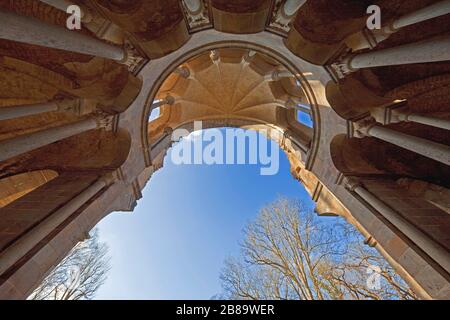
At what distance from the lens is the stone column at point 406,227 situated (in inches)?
162

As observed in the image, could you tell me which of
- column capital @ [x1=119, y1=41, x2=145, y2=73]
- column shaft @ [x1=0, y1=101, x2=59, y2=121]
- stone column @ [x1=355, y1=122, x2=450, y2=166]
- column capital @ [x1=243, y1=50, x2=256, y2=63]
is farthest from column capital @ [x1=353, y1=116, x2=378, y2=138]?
column shaft @ [x1=0, y1=101, x2=59, y2=121]

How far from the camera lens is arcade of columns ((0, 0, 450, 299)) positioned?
14.2 feet

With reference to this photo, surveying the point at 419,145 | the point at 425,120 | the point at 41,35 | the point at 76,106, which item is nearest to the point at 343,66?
the point at 425,120

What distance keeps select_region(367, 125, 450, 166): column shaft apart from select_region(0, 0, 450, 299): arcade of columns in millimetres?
22

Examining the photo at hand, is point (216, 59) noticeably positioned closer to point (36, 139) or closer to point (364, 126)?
point (364, 126)

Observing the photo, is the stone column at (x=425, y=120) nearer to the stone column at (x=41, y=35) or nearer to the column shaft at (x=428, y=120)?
the column shaft at (x=428, y=120)

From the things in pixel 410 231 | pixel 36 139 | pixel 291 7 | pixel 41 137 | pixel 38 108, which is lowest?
pixel 410 231

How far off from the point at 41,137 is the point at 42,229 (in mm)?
1819

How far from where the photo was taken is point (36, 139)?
4.51 meters

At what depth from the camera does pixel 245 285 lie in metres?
11.3

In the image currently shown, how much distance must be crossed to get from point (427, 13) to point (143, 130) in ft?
22.9

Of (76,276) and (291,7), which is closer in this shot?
(291,7)

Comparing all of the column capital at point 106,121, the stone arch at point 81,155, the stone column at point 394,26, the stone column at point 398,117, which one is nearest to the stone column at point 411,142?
the stone column at point 398,117
